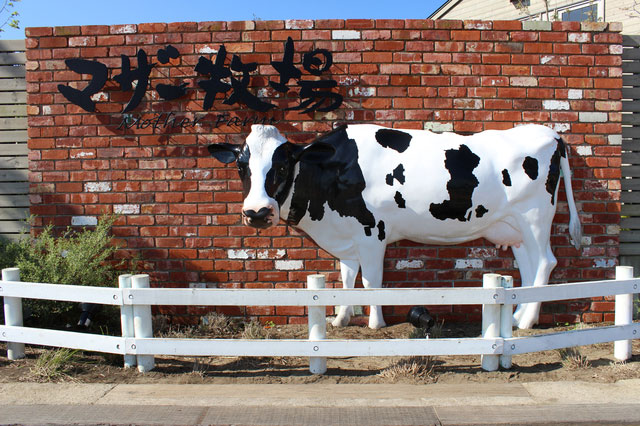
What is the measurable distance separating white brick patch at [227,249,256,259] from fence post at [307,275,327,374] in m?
1.34

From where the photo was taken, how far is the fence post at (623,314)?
3.69 m

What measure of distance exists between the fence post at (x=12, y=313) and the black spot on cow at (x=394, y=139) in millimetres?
3406

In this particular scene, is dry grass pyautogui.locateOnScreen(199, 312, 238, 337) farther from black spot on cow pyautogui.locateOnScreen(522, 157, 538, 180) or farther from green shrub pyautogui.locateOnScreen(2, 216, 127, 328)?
black spot on cow pyautogui.locateOnScreen(522, 157, 538, 180)

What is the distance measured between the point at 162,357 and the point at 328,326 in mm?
1550

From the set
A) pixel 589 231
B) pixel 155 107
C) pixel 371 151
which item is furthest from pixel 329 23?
pixel 589 231

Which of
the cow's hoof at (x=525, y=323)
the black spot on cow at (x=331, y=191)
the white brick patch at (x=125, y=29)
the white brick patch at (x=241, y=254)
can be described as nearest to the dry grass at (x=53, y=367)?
the white brick patch at (x=241, y=254)

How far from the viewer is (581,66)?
465 centimetres

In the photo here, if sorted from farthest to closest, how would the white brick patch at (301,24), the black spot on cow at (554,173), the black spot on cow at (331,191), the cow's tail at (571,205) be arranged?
the white brick patch at (301,24) → the cow's tail at (571,205) → the black spot on cow at (554,173) → the black spot on cow at (331,191)

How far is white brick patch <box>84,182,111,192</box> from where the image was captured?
15.5 feet

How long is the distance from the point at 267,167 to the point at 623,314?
317cm

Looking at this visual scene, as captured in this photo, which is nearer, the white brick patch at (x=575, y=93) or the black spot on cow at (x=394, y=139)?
the black spot on cow at (x=394, y=139)

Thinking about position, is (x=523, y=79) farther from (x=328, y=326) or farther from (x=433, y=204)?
(x=328, y=326)

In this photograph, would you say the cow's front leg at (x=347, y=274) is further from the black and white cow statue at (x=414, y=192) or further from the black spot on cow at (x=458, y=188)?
the black spot on cow at (x=458, y=188)

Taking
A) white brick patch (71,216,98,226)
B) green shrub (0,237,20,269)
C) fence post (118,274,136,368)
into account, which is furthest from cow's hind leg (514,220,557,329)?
green shrub (0,237,20,269)
